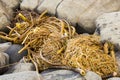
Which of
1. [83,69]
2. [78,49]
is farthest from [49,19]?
[83,69]

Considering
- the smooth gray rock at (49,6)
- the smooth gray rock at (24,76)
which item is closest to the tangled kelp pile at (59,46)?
the smooth gray rock at (49,6)

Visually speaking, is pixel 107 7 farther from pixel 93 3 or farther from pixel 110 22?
pixel 110 22

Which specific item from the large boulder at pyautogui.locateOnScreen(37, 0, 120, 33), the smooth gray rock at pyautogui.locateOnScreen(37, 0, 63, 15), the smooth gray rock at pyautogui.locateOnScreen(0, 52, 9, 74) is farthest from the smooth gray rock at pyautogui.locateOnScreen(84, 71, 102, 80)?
the smooth gray rock at pyautogui.locateOnScreen(37, 0, 63, 15)

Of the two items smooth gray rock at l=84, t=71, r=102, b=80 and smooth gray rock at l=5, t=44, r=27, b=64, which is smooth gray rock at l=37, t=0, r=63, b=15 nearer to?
smooth gray rock at l=5, t=44, r=27, b=64

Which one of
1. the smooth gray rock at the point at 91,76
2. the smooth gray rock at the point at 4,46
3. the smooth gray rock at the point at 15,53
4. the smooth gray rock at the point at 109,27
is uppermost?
the smooth gray rock at the point at 109,27

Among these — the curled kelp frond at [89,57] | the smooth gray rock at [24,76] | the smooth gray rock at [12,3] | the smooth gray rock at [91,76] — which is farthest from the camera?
the smooth gray rock at [12,3]

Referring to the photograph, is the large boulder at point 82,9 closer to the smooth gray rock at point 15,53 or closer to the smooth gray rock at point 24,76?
the smooth gray rock at point 15,53

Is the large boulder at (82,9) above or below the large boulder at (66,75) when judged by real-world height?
above
